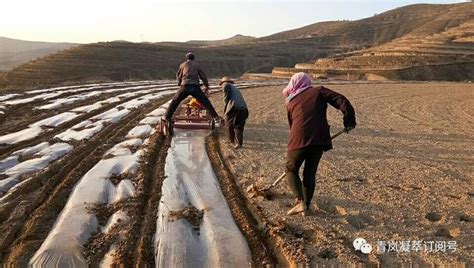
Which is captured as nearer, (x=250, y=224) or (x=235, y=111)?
(x=250, y=224)

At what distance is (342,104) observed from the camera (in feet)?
17.4

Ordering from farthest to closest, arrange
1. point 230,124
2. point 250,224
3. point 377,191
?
point 230,124, point 377,191, point 250,224

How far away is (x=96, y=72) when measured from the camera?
55.5m

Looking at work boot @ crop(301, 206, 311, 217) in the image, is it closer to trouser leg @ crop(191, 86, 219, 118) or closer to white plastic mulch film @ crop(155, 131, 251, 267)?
white plastic mulch film @ crop(155, 131, 251, 267)

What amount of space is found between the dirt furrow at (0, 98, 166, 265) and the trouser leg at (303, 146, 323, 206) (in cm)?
293

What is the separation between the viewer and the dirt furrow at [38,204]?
465 cm

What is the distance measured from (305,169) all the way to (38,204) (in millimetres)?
3325

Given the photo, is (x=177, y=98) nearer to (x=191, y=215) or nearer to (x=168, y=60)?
(x=191, y=215)

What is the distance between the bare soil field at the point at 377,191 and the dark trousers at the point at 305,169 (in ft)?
1.06

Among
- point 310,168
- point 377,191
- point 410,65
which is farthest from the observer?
point 410,65

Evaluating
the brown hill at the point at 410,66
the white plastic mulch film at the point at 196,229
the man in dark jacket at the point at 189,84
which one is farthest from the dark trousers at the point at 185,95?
the brown hill at the point at 410,66

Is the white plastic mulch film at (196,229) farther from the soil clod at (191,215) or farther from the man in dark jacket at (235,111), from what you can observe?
the man in dark jacket at (235,111)

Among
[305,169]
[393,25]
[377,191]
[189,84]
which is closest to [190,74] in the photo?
[189,84]

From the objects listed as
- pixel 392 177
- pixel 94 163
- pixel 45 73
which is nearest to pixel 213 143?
pixel 94 163
